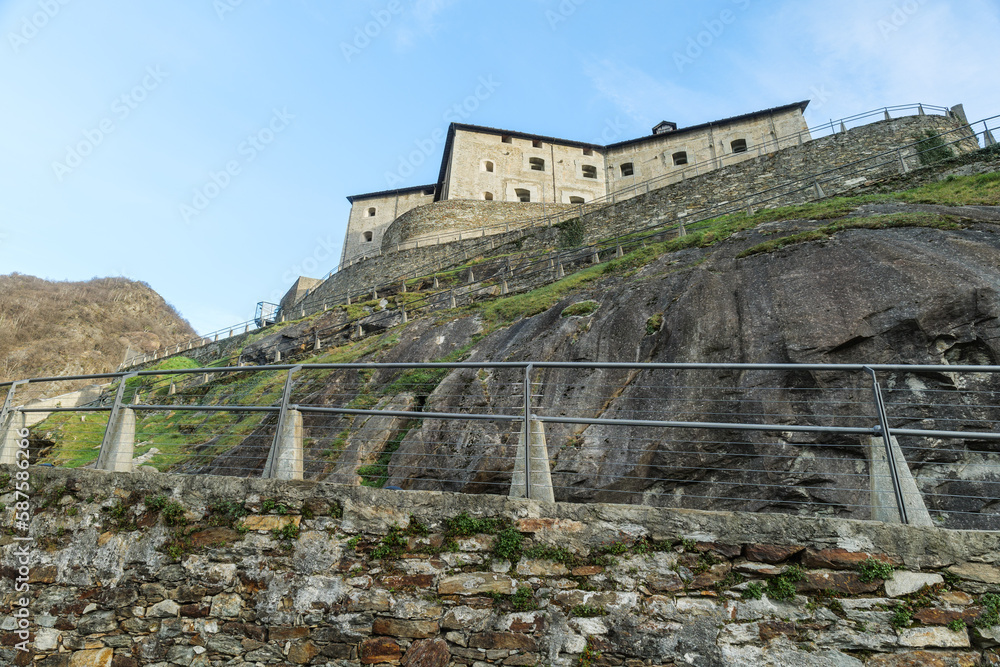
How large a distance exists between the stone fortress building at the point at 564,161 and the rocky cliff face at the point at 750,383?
96.9ft

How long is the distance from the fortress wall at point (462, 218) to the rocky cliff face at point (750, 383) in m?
27.1

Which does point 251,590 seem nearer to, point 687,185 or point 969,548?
point 969,548

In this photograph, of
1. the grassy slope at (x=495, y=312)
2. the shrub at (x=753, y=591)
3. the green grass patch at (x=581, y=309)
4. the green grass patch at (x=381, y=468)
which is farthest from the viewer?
the green grass patch at (x=581, y=309)

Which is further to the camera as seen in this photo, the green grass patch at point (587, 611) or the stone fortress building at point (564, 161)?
the stone fortress building at point (564, 161)

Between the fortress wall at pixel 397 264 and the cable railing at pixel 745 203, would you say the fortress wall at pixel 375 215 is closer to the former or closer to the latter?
the fortress wall at pixel 397 264

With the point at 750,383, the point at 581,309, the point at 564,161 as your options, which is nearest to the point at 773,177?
the point at 581,309

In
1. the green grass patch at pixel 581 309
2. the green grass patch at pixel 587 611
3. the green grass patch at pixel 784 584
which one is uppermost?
the green grass patch at pixel 581 309

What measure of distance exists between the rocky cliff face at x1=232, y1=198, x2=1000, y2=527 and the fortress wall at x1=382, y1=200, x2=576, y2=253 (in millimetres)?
27093

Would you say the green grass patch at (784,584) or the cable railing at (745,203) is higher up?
the cable railing at (745,203)

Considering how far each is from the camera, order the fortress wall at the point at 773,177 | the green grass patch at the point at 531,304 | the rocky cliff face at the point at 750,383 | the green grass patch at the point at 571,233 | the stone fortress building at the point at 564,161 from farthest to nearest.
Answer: the stone fortress building at the point at 564,161
the green grass patch at the point at 571,233
the fortress wall at the point at 773,177
the green grass patch at the point at 531,304
the rocky cliff face at the point at 750,383

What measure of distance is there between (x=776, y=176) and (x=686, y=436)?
69.6ft

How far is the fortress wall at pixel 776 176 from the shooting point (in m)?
22.4

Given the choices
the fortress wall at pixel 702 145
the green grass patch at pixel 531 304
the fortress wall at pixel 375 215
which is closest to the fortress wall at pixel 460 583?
the green grass patch at pixel 531 304

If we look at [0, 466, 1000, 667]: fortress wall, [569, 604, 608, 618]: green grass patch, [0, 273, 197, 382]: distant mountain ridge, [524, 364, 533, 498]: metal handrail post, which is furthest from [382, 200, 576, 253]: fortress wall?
[569, 604, 608, 618]: green grass patch
